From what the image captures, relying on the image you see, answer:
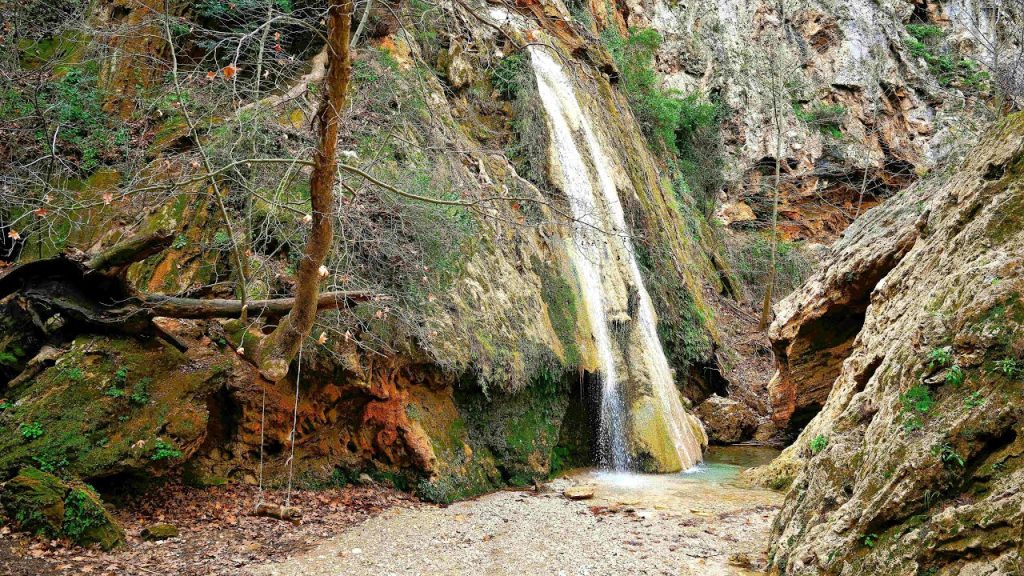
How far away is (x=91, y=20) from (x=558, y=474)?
30.8ft

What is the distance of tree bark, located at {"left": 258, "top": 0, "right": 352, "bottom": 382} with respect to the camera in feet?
12.9

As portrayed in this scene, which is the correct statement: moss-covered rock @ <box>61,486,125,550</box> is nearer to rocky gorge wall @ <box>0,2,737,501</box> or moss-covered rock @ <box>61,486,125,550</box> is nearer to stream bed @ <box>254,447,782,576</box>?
rocky gorge wall @ <box>0,2,737,501</box>

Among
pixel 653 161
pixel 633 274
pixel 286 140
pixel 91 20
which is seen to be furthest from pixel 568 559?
pixel 653 161

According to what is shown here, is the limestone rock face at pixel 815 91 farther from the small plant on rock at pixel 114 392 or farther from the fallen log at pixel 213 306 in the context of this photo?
the small plant on rock at pixel 114 392

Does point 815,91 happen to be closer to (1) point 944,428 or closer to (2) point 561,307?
(2) point 561,307

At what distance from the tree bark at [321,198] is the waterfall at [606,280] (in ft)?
15.4

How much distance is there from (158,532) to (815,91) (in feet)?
99.0

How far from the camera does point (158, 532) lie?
15.8 ft

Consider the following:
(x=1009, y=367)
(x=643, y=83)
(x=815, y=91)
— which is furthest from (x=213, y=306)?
(x=815, y=91)

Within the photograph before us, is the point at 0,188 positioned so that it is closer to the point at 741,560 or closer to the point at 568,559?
the point at 568,559

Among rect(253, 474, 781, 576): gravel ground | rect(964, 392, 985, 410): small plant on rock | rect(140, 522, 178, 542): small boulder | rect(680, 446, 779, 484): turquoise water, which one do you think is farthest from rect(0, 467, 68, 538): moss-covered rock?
rect(680, 446, 779, 484): turquoise water

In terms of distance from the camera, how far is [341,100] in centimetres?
420

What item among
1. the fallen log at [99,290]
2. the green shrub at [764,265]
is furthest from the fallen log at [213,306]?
the green shrub at [764,265]

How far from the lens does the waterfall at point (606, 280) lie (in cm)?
1005
